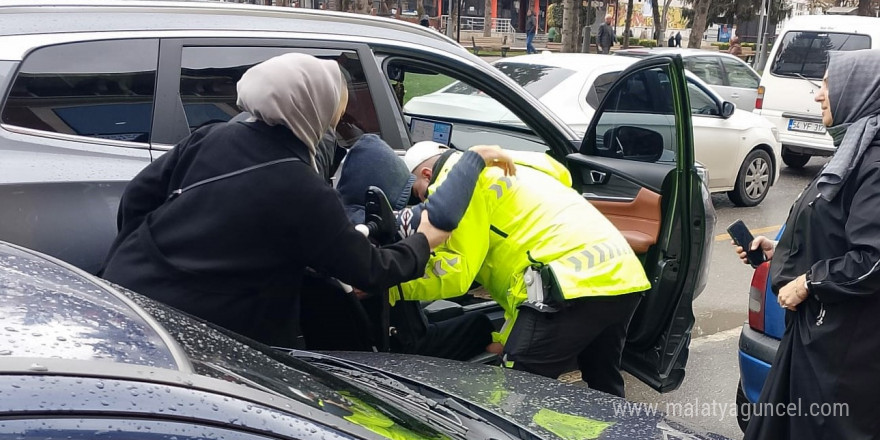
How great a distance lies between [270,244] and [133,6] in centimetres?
144

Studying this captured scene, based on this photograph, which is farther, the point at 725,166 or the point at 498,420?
the point at 725,166

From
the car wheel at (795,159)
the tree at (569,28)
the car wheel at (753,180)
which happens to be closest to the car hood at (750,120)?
the car wheel at (753,180)

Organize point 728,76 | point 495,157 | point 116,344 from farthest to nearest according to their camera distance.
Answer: point 728,76 → point 495,157 → point 116,344

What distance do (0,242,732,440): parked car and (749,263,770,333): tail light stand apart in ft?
5.05

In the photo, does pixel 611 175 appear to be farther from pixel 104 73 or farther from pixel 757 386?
pixel 104 73

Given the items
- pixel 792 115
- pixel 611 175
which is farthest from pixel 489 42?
pixel 611 175

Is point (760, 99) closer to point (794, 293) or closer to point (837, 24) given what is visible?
point (837, 24)

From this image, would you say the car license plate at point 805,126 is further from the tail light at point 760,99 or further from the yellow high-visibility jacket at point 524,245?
the yellow high-visibility jacket at point 524,245

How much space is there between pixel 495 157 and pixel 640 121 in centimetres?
139

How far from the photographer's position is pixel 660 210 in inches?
145

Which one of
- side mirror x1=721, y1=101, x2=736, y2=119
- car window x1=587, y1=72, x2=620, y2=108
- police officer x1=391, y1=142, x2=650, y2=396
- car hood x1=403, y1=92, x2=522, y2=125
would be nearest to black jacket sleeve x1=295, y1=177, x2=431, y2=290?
police officer x1=391, y1=142, x2=650, y2=396

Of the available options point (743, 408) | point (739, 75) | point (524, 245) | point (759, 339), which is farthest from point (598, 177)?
point (739, 75)

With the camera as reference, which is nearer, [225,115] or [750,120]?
[225,115]

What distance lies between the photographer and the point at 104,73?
300 cm
